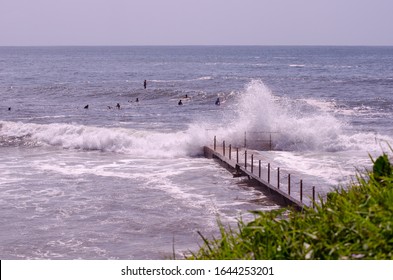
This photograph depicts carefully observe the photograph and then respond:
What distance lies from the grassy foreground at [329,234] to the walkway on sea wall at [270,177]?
10802 mm

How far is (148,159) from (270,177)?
346 inches

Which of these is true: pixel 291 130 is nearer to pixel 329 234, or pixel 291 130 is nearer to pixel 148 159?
pixel 148 159

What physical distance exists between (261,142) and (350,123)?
9.77 metres

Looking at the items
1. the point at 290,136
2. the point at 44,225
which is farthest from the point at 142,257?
the point at 290,136

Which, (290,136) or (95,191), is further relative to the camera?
(290,136)

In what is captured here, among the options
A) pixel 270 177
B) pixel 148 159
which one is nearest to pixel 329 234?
pixel 270 177

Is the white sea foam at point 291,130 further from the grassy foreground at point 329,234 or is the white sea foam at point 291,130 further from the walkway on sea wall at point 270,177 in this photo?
the grassy foreground at point 329,234

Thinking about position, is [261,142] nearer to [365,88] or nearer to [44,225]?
[44,225]

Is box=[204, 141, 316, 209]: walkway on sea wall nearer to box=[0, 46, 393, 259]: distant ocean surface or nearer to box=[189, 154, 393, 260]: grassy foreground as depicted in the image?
box=[0, 46, 393, 259]: distant ocean surface

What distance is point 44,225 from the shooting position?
17234mm

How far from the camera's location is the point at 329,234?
4.93 meters

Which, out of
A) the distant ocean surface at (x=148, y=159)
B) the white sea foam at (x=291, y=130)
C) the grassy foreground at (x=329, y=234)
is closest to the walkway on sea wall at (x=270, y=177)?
the distant ocean surface at (x=148, y=159)

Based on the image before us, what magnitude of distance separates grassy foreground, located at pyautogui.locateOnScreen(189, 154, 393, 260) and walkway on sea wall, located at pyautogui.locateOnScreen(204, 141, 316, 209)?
35.4 feet

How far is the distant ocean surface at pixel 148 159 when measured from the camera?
16484mm
